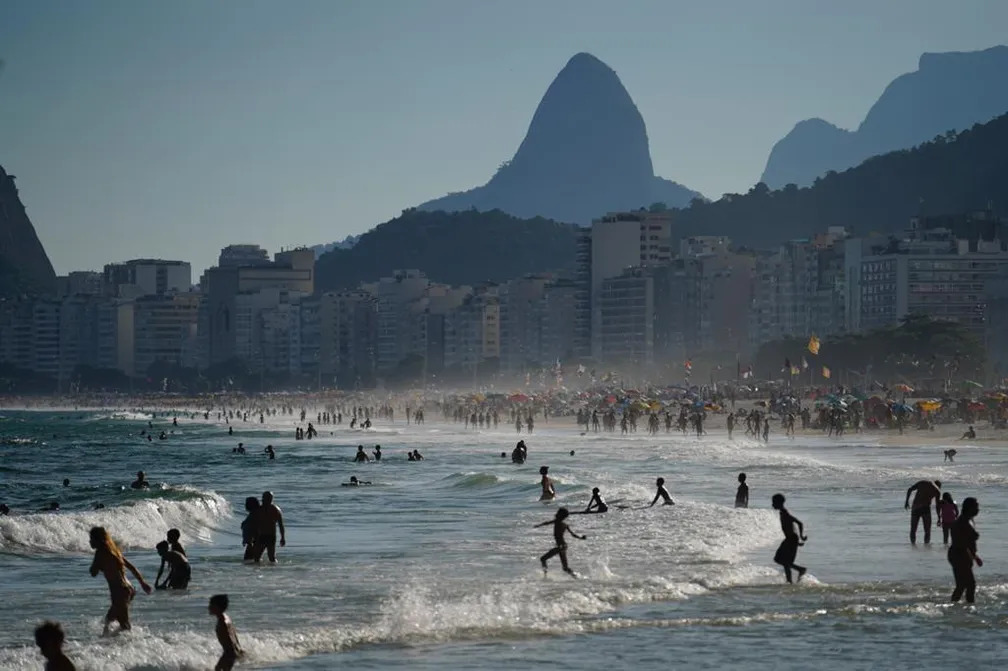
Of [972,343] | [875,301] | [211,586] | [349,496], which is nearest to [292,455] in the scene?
[349,496]

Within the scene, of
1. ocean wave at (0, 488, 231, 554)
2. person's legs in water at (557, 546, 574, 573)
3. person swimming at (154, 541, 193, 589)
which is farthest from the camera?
ocean wave at (0, 488, 231, 554)

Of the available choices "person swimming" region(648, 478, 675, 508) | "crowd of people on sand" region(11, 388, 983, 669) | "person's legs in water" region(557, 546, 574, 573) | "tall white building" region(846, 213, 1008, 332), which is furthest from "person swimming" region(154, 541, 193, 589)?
"tall white building" region(846, 213, 1008, 332)

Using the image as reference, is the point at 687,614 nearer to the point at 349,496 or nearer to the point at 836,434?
the point at 349,496

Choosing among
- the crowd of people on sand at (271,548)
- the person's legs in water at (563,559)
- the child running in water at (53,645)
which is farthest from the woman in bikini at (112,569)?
the person's legs in water at (563,559)

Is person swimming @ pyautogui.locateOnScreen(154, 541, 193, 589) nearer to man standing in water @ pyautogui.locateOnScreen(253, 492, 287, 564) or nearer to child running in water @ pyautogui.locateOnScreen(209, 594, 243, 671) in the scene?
man standing in water @ pyautogui.locateOnScreen(253, 492, 287, 564)

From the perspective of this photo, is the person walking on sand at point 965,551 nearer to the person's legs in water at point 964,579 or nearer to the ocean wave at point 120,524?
the person's legs in water at point 964,579

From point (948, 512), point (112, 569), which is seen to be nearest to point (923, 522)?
point (948, 512)
